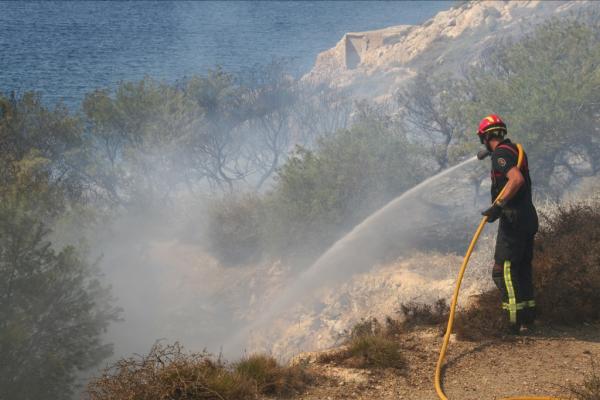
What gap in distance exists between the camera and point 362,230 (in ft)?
67.2

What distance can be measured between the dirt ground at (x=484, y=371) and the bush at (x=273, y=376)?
131mm

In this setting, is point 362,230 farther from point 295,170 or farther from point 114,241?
point 114,241

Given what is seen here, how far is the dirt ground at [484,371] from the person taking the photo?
13.8 feet

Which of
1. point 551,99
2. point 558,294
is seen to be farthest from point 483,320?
point 551,99

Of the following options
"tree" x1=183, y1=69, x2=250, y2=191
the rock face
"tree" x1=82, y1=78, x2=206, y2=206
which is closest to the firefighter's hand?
"tree" x1=82, y1=78, x2=206, y2=206

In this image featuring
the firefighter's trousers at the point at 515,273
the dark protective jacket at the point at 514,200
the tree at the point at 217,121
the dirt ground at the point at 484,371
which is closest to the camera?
the dirt ground at the point at 484,371

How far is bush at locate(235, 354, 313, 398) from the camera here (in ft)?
13.9

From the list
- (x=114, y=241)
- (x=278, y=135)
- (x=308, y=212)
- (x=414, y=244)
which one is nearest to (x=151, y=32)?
(x=278, y=135)

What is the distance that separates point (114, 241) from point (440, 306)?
2160 centimetres

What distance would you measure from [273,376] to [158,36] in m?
56.8

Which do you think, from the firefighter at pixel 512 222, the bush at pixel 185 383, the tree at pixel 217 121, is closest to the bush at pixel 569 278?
the firefighter at pixel 512 222

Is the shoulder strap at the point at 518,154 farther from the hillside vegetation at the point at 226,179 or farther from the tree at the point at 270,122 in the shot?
the tree at the point at 270,122

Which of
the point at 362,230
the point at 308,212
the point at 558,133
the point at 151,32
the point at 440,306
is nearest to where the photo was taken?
the point at 440,306

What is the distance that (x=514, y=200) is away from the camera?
4957 millimetres
